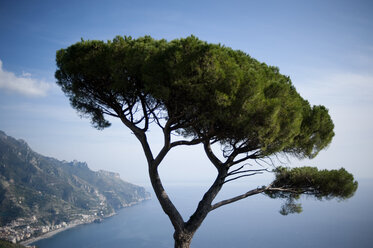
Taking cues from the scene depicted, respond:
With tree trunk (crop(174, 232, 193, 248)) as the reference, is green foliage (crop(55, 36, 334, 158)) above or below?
above

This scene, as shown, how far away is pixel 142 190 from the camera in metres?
152

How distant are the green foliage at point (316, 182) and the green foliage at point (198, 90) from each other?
483 mm

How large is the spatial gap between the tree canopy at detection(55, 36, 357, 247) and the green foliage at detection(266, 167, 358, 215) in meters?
0.02

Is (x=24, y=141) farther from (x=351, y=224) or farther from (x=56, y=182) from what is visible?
(x=351, y=224)

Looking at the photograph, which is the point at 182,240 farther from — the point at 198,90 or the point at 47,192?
the point at 47,192

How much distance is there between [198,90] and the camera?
12.7 ft

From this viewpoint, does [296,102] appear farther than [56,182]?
No

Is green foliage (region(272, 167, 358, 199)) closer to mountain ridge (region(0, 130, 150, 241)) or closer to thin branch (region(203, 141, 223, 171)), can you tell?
thin branch (region(203, 141, 223, 171))

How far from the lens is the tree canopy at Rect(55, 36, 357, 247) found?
12.7 ft

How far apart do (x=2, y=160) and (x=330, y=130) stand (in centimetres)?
13094

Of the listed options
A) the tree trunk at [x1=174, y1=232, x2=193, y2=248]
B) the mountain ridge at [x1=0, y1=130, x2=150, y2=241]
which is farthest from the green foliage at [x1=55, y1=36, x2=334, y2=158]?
the mountain ridge at [x1=0, y1=130, x2=150, y2=241]

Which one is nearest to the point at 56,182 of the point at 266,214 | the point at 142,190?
the point at 142,190

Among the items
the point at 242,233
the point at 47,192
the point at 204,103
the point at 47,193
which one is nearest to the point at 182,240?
the point at 204,103

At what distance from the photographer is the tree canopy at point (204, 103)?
3883 mm
